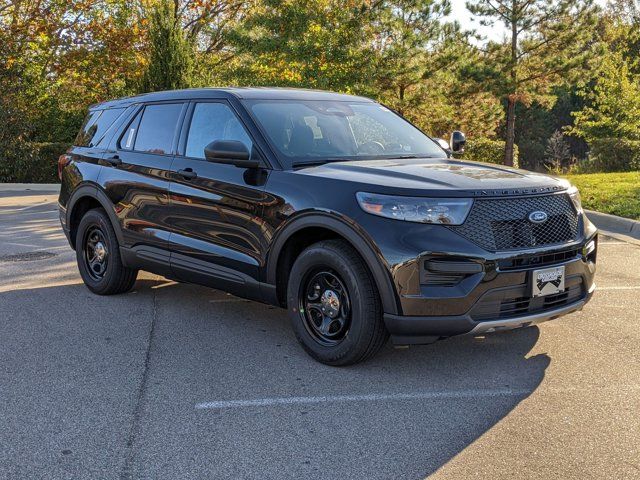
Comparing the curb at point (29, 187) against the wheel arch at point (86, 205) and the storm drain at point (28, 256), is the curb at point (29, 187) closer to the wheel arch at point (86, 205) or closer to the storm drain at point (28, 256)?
the storm drain at point (28, 256)

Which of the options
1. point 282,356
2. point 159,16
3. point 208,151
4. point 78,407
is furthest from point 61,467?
point 159,16

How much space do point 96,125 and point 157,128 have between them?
4.27 feet

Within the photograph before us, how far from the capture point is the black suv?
13.9 ft

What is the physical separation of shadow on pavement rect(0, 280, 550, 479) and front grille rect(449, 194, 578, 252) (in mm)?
844

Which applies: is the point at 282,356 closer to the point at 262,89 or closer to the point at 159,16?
the point at 262,89

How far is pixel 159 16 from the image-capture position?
63.6ft

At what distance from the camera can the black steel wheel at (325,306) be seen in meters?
4.65

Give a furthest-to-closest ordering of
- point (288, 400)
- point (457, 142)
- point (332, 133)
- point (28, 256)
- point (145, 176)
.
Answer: point (28, 256) → point (457, 142) → point (145, 176) → point (332, 133) → point (288, 400)

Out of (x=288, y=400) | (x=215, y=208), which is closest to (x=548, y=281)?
(x=288, y=400)

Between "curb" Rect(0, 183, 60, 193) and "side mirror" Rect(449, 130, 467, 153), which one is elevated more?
"side mirror" Rect(449, 130, 467, 153)

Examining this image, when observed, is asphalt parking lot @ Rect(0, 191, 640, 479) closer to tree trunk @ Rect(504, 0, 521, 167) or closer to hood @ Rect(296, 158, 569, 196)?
hood @ Rect(296, 158, 569, 196)

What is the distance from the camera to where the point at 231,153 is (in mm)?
4973

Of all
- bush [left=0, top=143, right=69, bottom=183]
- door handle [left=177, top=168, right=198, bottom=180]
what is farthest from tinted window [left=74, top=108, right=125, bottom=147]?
bush [left=0, top=143, right=69, bottom=183]

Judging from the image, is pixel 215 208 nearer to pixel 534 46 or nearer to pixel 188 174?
pixel 188 174
